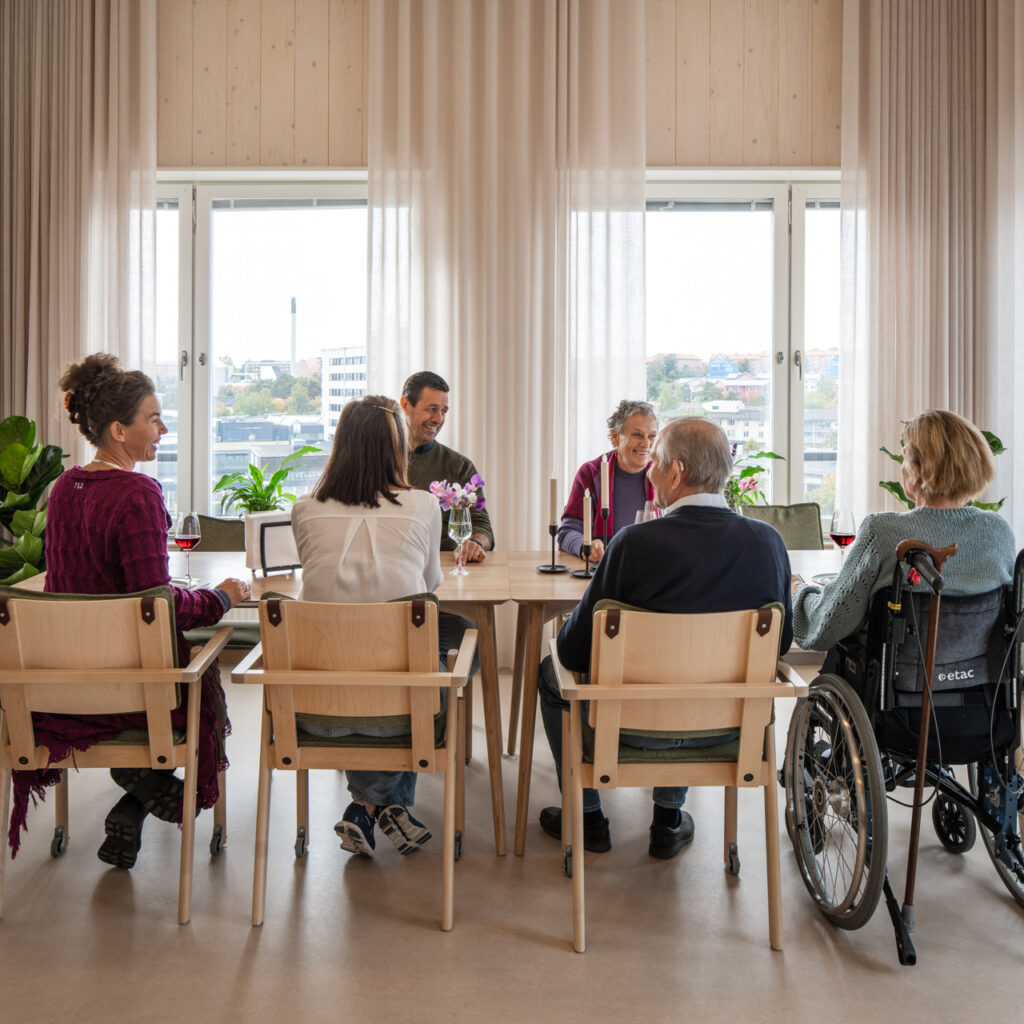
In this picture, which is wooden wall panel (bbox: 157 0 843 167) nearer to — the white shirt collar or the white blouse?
the white blouse

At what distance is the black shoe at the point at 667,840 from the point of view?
8.66 feet

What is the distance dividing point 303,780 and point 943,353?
3.50 metres

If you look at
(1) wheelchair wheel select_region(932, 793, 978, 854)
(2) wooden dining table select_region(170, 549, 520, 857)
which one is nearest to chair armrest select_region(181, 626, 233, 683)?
(2) wooden dining table select_region(170, 549, 520, 857)

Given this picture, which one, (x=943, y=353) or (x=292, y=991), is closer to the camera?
(x=292, y=991)

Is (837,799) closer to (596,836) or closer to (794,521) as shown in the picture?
(596,836)

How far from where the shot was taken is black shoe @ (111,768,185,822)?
100.0 inches

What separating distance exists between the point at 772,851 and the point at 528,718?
2.56 feet

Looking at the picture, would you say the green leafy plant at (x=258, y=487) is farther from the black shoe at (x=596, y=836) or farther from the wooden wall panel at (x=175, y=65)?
the black shoe at (x=596, y=836)

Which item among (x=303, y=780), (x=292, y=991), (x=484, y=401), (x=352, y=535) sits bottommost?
(x=292, y=991)

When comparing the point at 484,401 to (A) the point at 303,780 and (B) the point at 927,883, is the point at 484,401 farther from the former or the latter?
(B) the point at 927,883

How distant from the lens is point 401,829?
8.52 feet

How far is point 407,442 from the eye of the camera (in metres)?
2.49

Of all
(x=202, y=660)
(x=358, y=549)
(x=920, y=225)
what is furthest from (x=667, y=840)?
(x=920, y=225)

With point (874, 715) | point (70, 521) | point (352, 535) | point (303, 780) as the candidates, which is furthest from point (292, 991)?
point (874, 715)
